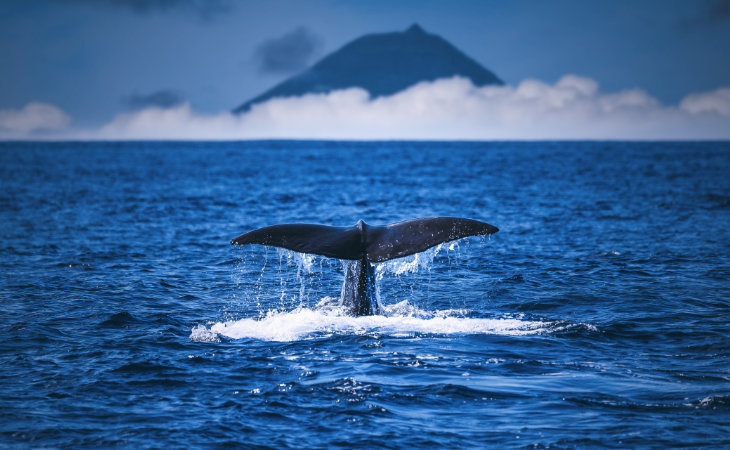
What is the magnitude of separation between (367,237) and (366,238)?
31 millimetres

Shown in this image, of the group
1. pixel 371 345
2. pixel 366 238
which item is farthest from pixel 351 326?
pixel 366 238

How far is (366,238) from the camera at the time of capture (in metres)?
10.9

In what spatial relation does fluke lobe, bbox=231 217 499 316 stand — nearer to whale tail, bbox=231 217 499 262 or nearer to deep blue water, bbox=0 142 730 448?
whale tail, bbox=231 217 499 262

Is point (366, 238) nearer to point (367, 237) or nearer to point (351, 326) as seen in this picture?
point (367, 237)

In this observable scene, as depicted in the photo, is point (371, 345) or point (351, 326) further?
point (351, 326)

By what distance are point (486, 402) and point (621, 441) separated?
62.9 inches

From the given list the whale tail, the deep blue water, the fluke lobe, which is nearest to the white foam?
the deep blue water

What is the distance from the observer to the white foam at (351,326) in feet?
36.9

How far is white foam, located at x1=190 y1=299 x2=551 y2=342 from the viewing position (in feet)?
36.9

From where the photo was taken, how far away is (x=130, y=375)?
31.1 feet

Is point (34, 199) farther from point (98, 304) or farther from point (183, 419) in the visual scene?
point (183, 419)

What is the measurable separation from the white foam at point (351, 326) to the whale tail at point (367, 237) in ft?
4.45

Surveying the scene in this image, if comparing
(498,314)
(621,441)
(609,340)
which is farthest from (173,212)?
(621,441)

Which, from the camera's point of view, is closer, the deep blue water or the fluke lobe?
the deep blue water
